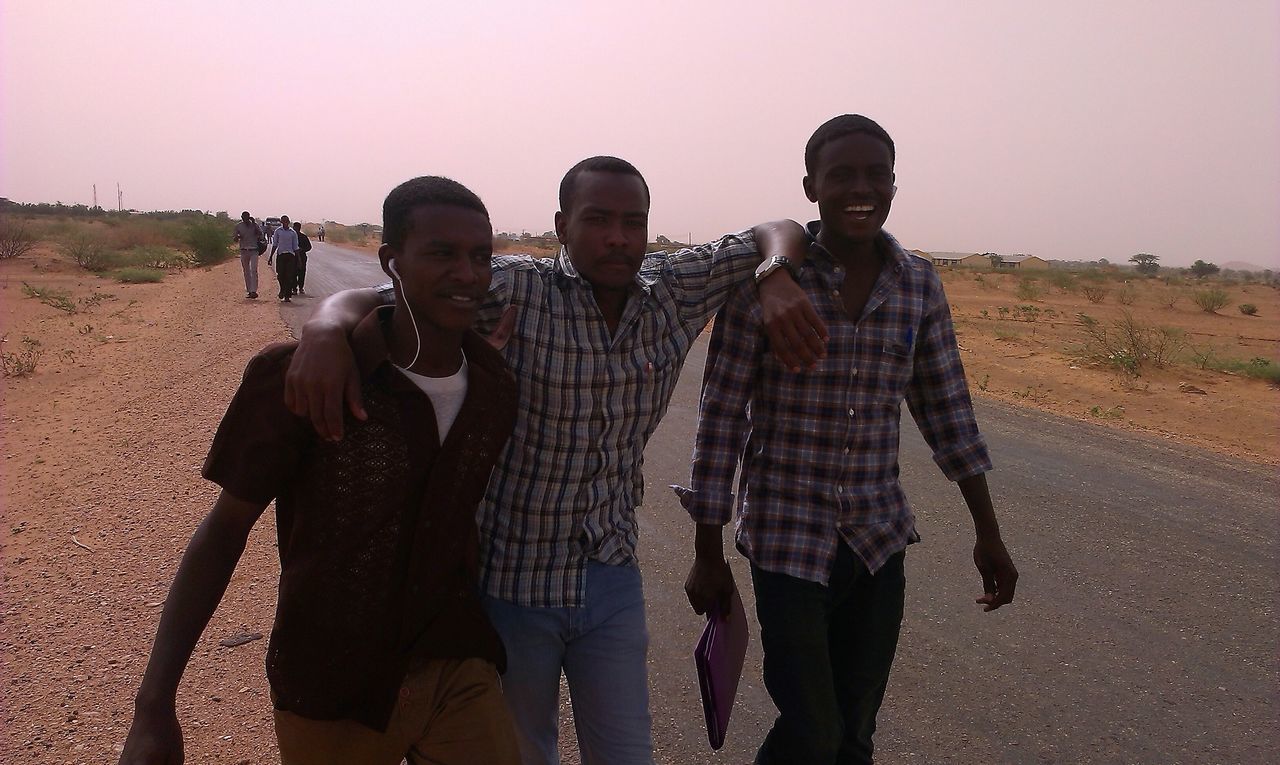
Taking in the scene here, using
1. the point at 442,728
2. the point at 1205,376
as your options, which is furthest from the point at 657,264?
the point at 1205,376

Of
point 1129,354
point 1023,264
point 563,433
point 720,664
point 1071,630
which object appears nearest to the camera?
point 563,433

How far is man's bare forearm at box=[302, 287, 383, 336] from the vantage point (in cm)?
174

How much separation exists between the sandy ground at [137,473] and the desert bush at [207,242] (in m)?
17.3

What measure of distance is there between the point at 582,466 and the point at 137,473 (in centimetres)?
526

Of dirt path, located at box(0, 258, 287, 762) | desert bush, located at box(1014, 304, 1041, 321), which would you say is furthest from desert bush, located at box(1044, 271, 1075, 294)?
dirt path, located at box(0, 258, 287, 762)

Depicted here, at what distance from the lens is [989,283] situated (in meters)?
37.6

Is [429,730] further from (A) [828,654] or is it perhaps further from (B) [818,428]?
(B) [818,428]

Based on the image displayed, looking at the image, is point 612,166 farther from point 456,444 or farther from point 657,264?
point 456,444

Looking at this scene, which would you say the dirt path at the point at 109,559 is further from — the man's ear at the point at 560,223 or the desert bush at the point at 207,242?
the desert bush at the point at 207,242

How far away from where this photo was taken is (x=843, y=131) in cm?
230

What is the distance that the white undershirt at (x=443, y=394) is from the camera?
1.81 metres

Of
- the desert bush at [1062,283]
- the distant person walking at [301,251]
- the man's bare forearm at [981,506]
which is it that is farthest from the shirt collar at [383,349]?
the desert bush at [1062,283]

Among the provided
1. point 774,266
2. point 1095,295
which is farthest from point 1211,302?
→ point 774,266

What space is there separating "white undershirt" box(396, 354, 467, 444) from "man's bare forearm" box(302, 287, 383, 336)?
158 millimetres
